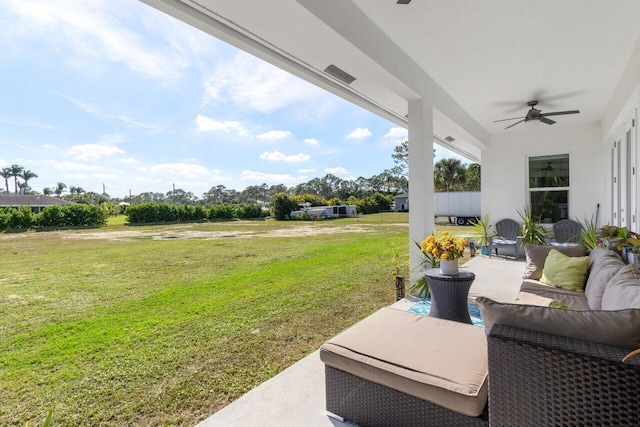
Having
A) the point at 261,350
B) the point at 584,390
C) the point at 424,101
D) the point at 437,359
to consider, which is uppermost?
the point at 424,101

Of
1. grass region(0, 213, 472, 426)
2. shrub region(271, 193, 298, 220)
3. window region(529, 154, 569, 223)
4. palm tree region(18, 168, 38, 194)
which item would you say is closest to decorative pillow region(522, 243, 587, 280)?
grass region(0, 213, 472, 426)

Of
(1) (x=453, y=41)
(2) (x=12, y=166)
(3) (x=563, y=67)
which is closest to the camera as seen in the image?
(1) (x=453, y=41)

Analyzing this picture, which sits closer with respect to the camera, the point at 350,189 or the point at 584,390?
the point at 584,390

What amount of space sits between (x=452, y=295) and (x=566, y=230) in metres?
5.50

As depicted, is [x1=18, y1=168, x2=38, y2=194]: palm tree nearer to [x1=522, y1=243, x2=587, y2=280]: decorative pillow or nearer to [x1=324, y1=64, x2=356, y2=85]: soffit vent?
[x1=324, y1=64, x2=356, y2=85]: soffit vent

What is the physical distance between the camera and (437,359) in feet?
5.28

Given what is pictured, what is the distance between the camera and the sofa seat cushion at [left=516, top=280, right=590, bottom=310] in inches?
103

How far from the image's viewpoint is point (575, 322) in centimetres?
122

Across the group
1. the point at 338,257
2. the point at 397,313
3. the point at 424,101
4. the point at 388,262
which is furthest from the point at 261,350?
the point at 338,257

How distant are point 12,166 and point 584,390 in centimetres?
622

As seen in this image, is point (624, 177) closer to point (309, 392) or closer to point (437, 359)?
point (437, 359)

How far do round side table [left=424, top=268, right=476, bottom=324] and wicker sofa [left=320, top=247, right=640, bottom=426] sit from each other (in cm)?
90

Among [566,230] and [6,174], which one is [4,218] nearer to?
[6,174]

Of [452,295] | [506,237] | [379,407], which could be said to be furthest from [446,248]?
[506,237]
